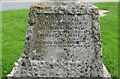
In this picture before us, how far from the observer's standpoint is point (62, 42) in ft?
10.3

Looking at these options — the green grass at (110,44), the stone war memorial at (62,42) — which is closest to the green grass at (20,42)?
the green grass at (110,44)

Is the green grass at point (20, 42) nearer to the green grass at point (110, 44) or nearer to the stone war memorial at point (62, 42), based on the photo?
the green grass at point (110, 44)

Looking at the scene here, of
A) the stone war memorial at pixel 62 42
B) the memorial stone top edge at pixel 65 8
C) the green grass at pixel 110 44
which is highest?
the memorial stone top edge at pixel 65 8

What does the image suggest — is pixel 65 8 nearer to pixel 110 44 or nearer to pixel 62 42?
pixel 62 42

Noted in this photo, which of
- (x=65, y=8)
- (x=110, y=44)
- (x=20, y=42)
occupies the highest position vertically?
(x=65, y=8)

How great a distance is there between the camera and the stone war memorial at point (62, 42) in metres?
3.01

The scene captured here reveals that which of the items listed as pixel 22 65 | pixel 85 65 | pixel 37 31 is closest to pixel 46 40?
pixel 37 31

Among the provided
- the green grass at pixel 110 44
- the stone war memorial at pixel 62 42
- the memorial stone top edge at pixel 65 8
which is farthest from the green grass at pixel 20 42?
the memorial stone top edge at pixel 65 8

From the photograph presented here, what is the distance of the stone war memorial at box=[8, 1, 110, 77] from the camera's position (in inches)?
119

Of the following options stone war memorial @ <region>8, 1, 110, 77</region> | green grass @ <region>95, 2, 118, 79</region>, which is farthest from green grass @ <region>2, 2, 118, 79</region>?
stone war memorial @ <region>8, 1, 110, 77</region>

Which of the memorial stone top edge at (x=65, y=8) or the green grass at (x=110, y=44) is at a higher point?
the memorial stone top edge at (x=65, y=8)

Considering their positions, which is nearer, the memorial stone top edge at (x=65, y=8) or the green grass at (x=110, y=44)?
the memorial stone top edge at (x=65, y=8)

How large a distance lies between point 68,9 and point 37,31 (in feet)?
2.67

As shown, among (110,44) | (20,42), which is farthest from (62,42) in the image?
(110,44)
